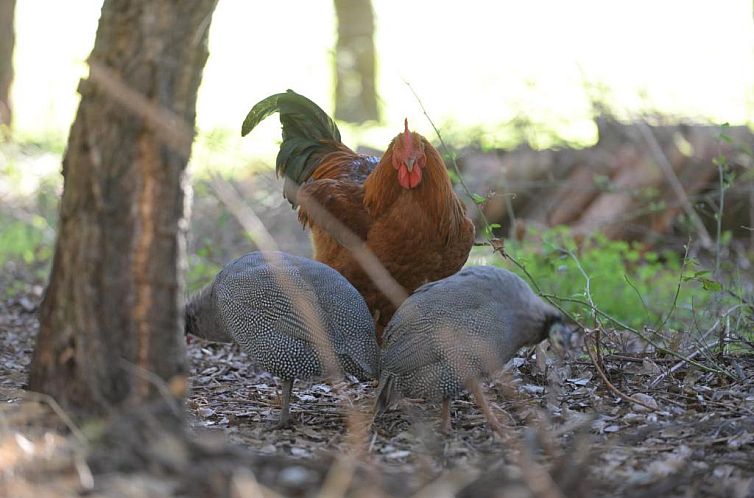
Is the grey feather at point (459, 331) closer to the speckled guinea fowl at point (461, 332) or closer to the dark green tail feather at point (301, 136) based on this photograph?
Answer: the speckled guinea fowl at point (461, 332)

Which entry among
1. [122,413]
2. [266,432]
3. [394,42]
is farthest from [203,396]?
[394,42]

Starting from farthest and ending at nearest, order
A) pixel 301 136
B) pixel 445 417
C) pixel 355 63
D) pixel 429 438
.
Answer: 1. pixel 355 63
2. pixel 301 136
3. pixel 445 417
4. pixel 429 438

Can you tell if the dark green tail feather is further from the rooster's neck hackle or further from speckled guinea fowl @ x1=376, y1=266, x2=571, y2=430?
speckled guinea fowl @ x1=376, y1=266, x2=571, y2=430

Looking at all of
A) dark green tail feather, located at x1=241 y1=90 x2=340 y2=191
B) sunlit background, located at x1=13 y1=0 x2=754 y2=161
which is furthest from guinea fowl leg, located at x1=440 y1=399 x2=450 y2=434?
dark green tail feather, located at x1=241 y1=90 x2=340 y2=191

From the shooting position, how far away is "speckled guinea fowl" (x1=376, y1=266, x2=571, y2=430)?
4.30m

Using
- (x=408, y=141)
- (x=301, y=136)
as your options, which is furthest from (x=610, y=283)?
(x=301, y=136)

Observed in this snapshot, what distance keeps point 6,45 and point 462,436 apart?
11.3 m

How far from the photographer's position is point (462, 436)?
434cm

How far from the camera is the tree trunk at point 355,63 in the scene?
16.0 metres

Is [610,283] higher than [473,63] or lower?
lower

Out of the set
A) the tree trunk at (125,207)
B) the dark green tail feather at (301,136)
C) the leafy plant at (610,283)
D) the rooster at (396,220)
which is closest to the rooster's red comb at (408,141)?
the rooster at (396,220)

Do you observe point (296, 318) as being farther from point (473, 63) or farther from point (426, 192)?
point (473, 63)

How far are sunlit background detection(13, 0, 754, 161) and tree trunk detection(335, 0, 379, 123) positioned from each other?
0.23m

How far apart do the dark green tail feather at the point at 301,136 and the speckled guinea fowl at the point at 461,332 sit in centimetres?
235
